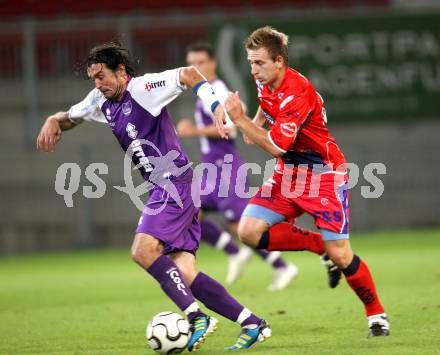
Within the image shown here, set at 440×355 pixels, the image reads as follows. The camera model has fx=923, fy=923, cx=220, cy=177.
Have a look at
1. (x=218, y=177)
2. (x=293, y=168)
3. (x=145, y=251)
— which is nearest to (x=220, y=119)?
(x=145, y=251)

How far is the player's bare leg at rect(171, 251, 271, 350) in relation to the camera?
5.73m

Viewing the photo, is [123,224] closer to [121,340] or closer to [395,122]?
[395,122]

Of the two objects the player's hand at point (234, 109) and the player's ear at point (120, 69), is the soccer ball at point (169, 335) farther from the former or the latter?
the player's ear at point (120, 69)

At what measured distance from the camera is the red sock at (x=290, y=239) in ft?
21.8

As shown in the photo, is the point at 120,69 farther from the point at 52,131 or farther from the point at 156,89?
the point at 52,131

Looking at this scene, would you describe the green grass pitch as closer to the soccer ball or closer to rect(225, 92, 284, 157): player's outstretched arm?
the soccer ball

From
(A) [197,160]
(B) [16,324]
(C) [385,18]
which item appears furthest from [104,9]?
(B) [16,324]

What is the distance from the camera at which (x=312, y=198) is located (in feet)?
20.5

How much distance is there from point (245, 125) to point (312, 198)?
2.85 feet

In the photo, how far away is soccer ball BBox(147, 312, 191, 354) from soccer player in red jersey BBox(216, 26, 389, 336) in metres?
1.14

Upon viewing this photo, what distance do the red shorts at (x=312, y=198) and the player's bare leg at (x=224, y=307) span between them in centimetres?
83

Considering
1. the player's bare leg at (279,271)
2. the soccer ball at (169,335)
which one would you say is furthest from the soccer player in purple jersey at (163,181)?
the player's bare leg at (279,271)

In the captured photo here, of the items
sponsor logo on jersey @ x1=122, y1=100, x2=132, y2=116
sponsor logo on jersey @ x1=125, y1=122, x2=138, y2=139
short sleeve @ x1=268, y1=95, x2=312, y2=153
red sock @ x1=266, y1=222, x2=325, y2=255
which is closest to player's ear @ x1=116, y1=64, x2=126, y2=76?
sponsor logo on jersey @ x1=122, y1=100, x2=132, y2=116

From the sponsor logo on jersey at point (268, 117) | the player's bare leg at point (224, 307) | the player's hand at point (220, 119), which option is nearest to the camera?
the player's hand at point (220, 119)
